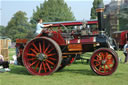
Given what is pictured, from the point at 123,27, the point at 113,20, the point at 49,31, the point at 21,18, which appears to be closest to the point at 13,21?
the point at 21,18

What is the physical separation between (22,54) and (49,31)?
125 cm

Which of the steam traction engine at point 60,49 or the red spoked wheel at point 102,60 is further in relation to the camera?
the steam traction engine at point 60,49

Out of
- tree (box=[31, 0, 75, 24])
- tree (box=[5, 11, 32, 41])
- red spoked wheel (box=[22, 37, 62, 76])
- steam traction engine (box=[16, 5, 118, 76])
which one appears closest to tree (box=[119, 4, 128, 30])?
tree (box=[31, 0, 75, 24])

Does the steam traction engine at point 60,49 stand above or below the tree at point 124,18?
below

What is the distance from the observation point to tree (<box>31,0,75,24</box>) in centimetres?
4391

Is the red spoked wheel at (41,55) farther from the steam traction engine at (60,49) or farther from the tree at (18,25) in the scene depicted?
the tree at (18,25)

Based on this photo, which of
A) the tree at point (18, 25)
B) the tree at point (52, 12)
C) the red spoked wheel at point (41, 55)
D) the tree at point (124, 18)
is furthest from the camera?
the tree at point (18, 25)

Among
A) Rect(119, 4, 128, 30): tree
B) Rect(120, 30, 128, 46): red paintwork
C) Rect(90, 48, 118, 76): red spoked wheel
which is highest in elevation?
Rect(119, 4, 128, 30): tree

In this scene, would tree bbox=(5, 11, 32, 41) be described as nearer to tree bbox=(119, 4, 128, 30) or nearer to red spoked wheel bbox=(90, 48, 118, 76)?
tree bbox=(119, 4, 128, 30)

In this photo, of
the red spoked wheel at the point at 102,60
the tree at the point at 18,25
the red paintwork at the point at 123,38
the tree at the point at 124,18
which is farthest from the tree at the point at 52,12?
the red spoked wheel at the point at 102,60

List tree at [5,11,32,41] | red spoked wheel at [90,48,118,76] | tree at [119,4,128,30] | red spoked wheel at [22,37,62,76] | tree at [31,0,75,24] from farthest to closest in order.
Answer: tree at [5,11,32,41] < tree at [31,0,75,24] < tree at [119,4,128,30] < red spoked wheel at [22,37,62,76] < red spoked wheel at [90,48,118,76]

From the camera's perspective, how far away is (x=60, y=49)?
7535 mm

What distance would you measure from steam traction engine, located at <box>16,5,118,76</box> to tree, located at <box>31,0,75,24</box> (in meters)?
35.5

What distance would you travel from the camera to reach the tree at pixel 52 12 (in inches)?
1729
